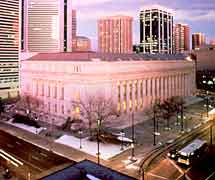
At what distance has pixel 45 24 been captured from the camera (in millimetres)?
157000

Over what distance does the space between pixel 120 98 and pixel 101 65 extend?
990 cm

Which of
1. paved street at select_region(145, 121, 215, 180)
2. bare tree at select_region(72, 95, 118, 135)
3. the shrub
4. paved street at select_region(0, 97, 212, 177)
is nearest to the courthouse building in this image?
bare tree at select_region(72, 95, 118, 135)

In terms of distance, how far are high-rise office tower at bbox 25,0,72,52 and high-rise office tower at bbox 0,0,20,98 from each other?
33702mm

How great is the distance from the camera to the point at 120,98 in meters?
66.1

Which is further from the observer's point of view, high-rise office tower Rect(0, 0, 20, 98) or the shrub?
high-rise office tower Rect(0, 0, 20, 98)

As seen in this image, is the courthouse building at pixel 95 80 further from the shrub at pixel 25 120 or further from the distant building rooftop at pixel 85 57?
the shrub at pixel 25 120

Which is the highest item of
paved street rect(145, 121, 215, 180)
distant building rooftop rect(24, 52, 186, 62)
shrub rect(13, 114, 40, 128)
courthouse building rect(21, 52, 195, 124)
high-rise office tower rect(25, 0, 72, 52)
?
high-rise office tower rect(25, 0, 72, 52)

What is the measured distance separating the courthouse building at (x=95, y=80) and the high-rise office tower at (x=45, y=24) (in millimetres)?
75630

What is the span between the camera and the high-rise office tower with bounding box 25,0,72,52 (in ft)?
509

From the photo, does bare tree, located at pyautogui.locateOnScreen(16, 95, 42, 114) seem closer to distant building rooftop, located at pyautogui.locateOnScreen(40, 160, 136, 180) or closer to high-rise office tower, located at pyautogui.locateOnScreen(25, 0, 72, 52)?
distant building rooftop, located at pyautogui.locateOnScreen(40, 160, 136, 180)

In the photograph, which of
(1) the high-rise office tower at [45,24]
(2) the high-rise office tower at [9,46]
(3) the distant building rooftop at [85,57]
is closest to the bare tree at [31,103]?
(3) the distant building rooftop at [85,57]

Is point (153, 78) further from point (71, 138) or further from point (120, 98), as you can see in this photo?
point (71, 138)

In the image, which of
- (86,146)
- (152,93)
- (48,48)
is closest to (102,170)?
(86,146)

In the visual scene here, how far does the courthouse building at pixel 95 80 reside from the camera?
62.0 m
